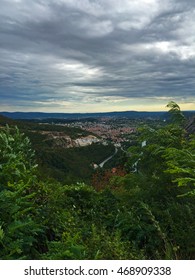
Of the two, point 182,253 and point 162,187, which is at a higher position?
point 162,187

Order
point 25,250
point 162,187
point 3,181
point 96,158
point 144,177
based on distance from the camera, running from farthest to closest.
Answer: point 96,158
point 144,177
point 162,187
point 3,181
point 25,250

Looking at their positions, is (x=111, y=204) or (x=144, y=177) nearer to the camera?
(x=144, y=177)

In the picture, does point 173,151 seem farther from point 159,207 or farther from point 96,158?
point 96,158
